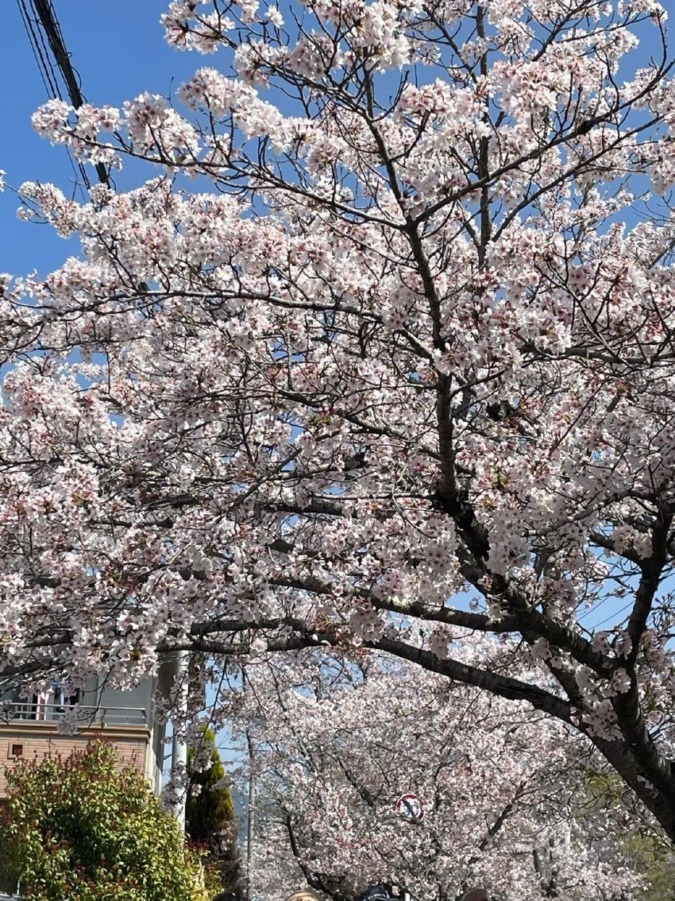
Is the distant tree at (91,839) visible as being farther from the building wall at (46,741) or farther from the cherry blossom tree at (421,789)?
the building wall at (46,741)

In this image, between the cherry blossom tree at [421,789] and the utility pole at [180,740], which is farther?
the cherry blossom tree at [421,789]

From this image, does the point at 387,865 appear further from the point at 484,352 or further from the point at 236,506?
the point at 484,352

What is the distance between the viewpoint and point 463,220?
20.8ft

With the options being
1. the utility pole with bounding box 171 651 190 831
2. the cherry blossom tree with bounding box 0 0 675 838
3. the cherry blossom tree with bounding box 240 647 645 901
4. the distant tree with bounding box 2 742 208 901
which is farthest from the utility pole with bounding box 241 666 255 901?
the cherry blossom tree with bounding box 0 0 675 838

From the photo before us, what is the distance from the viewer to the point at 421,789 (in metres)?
15.5

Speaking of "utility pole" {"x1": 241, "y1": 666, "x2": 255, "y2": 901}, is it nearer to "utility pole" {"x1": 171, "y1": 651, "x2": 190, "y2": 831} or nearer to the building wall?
the building wall

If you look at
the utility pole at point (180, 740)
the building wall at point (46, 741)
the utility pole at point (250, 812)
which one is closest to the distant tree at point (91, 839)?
the utility pole at point (180, 740)

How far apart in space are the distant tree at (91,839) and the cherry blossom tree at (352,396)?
445cm

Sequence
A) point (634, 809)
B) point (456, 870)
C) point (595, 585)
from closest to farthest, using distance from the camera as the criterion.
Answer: point (595, 585), point (634, 809), point (456, 870)

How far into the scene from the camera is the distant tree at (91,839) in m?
10.3

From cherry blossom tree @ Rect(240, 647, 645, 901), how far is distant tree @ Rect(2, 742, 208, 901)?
2.48m

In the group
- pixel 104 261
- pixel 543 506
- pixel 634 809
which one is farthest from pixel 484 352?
pixel 634 809

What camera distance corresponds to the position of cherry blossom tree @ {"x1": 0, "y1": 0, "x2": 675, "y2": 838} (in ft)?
16.3

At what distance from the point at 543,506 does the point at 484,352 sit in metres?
0.97
